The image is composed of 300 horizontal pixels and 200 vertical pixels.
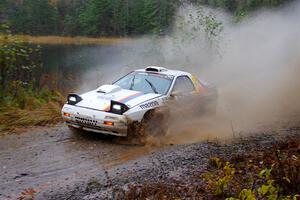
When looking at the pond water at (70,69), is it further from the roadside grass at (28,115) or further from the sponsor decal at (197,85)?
the sponsor decal at (197,85)

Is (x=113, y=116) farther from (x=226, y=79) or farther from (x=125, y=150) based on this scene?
(x=226, y=79)

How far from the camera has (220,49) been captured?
2153 cm

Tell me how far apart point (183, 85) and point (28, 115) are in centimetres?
378

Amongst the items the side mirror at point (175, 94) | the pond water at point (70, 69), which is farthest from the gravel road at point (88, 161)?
the pond water at point (70, 69)

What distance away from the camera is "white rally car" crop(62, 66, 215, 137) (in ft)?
29.6

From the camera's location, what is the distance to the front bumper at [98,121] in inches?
353

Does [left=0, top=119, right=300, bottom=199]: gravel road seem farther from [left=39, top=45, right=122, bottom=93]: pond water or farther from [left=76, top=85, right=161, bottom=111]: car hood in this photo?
[left=39, top=45, right=122, bottom=93]: pond water

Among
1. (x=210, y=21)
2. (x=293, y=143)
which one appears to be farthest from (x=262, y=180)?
(x=210, y=21)

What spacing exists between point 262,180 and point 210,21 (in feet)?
44.9

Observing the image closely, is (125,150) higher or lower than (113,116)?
lower

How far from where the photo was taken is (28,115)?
10.9 m

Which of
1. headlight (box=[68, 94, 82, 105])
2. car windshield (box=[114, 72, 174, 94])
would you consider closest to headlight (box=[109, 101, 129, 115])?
headlight (box=[68, 94, 82, 105])

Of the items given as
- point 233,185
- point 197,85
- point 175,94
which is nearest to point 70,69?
point 197,85

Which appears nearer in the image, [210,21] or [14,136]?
[14,136]
